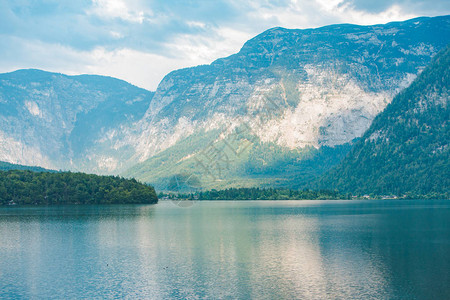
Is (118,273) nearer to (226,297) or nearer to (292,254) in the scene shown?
(226,297)

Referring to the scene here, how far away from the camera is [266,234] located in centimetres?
9944

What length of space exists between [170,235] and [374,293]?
55.3 metres

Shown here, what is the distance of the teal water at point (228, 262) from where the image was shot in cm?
5288

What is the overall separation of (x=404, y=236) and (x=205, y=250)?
131ft

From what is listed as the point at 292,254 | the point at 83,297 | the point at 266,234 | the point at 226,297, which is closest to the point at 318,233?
the point at 266,234

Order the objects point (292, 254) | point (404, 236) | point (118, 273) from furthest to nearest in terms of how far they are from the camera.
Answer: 1. point (404, 236)
2. point (292, 254)
3. point (118, 273)

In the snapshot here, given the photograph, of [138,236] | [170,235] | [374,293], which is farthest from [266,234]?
[374,293]

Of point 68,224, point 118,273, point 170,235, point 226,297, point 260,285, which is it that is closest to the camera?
point 226,297

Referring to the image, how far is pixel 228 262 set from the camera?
223 feet

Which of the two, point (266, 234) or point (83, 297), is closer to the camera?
point (83, 297)

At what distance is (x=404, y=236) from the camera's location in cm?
9181

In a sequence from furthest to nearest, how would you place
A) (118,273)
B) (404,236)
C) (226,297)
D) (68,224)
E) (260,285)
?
(68,224) < (404,236) < (118,273) < (260,285) < (226,297)

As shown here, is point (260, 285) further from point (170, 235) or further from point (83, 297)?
point (170, 235)

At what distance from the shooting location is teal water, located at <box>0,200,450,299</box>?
5288cm
